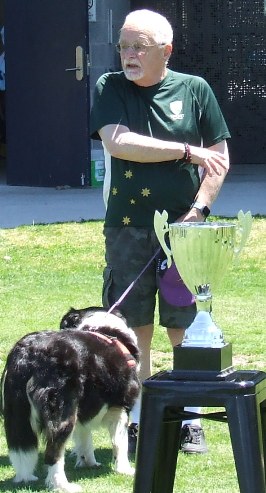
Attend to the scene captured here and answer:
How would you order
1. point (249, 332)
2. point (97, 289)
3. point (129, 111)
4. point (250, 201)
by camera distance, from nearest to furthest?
point (129, 111)
point (249, 332)
point (97, 289)
point (250, 201)

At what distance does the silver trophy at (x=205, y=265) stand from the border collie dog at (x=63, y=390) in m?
1.12

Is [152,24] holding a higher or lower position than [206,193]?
higher

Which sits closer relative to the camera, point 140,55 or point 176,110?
point 140,55

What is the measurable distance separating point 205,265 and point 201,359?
32 centimetres

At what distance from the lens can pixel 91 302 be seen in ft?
29.1

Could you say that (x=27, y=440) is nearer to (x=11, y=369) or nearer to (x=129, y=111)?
(x=11, y=369)

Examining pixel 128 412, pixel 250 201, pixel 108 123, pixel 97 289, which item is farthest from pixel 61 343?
pixel 250 201

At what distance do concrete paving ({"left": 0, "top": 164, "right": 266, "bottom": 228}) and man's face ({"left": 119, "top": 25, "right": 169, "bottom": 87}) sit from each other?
653 centimetres

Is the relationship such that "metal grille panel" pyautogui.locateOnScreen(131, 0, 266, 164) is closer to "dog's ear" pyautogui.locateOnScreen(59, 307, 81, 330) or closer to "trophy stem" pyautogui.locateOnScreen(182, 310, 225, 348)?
"dog's ear" pyautogui.locateOnScreen(59, 307, 81, 330)

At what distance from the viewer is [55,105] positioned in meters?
14.2

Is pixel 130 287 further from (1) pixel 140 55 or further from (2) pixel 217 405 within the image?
(2) pixel 217 405

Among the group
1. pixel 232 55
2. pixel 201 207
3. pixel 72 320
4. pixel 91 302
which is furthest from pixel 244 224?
pixel 232 55

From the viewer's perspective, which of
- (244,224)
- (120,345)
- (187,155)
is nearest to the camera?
(244,224)

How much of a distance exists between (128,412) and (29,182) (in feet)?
31.2
